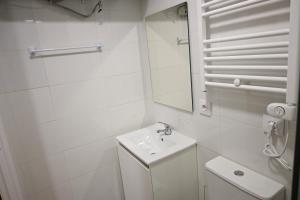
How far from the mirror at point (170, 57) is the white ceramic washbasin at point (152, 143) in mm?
258

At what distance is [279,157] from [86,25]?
5.26 ft

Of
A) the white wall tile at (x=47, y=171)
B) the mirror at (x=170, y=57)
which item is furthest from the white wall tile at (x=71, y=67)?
the white wall tile at (x=47, y=171)

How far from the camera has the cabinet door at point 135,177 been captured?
1.47 meters

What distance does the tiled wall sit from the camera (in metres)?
1.46

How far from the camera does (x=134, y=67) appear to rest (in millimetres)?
1961

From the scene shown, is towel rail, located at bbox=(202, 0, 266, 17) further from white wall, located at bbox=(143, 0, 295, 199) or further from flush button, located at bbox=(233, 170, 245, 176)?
flush button, located at bbox=(233, 170, 245, 176)

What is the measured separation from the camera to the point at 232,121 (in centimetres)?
127

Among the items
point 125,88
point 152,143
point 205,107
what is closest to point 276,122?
point 205,107

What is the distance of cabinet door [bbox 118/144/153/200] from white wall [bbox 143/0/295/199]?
0.45m

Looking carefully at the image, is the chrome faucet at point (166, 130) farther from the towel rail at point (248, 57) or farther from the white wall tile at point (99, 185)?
the towel rail at point (248, 57)

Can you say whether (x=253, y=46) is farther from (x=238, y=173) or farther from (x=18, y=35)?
(x=18, y=35)

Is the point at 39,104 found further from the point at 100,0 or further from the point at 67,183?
the point at 100,0

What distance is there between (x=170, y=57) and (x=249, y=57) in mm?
803

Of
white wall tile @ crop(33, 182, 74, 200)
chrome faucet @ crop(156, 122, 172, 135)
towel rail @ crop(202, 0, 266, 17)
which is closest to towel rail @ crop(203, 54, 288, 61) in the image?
towel rail @ crop(202, 0, 266, 17)
